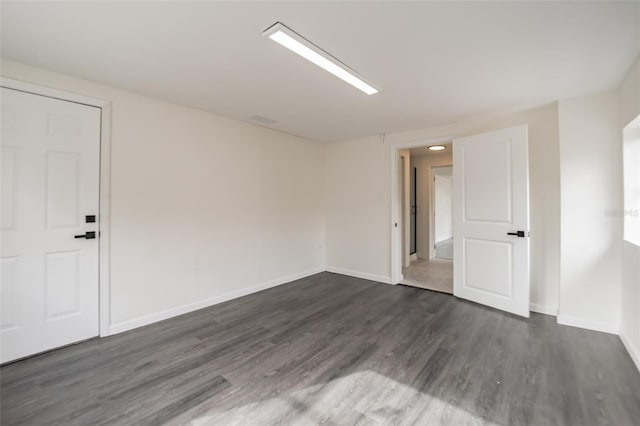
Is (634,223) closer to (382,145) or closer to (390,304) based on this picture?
(390,304)

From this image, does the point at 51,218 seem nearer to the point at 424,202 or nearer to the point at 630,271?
the point at 630,271

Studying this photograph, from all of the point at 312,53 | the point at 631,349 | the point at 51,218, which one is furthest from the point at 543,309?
the point at 51,218

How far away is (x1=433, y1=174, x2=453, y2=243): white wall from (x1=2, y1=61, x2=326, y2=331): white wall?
253 inches

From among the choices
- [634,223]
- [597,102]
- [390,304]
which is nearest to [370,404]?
[390,304]

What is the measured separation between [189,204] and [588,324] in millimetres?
4619

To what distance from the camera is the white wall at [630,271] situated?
224cm

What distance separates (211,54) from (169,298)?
263 cm

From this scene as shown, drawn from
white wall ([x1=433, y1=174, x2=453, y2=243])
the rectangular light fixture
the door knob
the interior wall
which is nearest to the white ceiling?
the rectangular light fixture

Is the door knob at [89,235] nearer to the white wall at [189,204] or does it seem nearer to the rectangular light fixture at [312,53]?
the white wall at [189,204]

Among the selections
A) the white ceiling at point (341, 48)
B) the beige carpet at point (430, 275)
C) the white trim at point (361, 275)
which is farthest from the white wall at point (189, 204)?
the beige carpet at point (430, 275)

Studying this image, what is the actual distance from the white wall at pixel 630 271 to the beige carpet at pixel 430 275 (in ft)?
5.74

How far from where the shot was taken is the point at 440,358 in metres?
2.30

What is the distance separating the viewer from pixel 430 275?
499 centimetres

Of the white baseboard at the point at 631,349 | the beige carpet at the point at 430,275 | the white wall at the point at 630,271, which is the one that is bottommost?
the white baseboard at the point at 631,349
